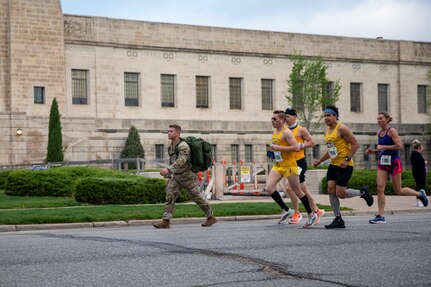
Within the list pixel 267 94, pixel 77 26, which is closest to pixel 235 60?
pixel 267 94

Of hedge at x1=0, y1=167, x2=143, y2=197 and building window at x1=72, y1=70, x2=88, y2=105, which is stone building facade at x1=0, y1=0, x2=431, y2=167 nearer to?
building window at x1=72, y1=70, x2=88, y2=105

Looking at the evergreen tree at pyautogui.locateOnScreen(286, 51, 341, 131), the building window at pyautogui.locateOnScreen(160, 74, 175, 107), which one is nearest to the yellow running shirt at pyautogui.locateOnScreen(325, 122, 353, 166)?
the evergreen tree at pyautogui.locateOnScreen(286, 51, 341, 131)

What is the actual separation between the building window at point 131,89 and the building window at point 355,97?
17.3 meters

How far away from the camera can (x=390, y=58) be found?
6078 centimetres

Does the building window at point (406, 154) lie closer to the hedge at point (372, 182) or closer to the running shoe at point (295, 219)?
the hedge at point (372, 182)


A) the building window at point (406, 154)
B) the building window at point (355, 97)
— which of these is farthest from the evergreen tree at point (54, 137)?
the building window at point (406, 154)

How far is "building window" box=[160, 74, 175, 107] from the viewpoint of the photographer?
52250mm

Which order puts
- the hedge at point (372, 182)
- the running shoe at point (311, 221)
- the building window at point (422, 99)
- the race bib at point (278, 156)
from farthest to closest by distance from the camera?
the building window at point (422, 99)
the hedge at point (372, 182)
the race bib at point (278, 156)
the running shoe at point (311, 221)

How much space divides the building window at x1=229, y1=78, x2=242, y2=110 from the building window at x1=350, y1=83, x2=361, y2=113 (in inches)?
377

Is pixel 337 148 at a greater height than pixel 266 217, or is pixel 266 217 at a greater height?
pixel 337 148

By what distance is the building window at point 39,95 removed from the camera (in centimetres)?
4631

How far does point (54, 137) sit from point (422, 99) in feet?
105

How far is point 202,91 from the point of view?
2121 inches

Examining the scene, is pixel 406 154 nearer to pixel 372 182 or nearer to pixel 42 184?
pixel 372 182
